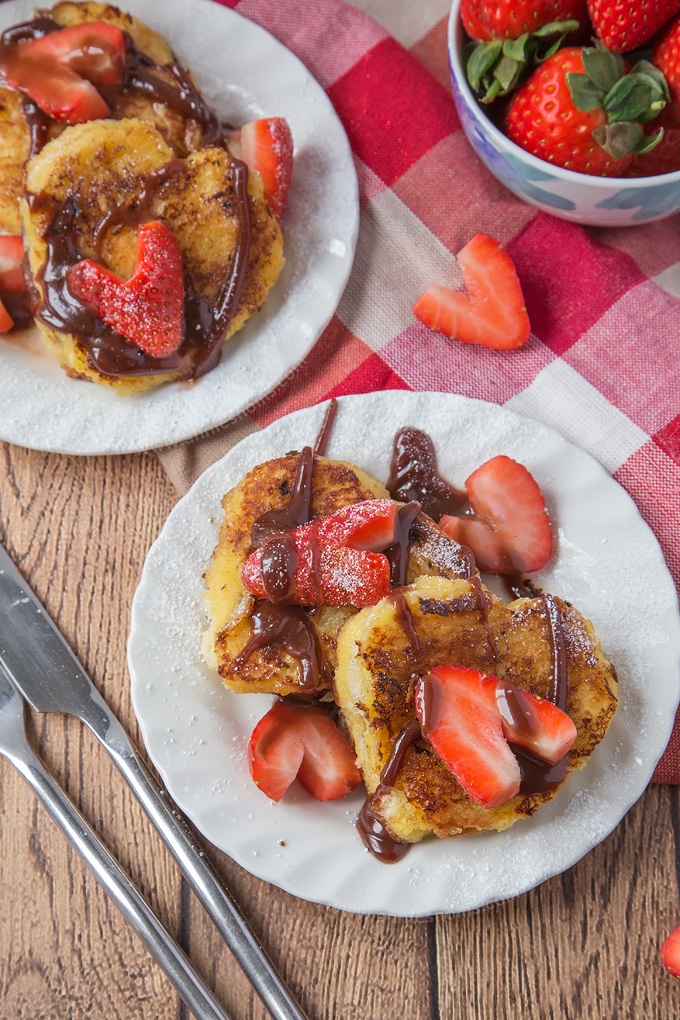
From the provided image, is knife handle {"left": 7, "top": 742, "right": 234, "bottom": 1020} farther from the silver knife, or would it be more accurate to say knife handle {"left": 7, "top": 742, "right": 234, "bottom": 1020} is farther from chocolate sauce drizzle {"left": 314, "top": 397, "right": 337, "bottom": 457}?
chocolate sauce drizzle {"left": 314, "top": 397, "right": 337, "bottom": 457}

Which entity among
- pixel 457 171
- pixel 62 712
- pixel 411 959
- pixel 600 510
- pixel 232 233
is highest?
pixel 457 171

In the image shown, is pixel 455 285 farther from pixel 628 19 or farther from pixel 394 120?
pixel 628 19

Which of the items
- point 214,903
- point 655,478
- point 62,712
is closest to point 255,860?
point 214,903

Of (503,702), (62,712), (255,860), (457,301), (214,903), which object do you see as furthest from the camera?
(457,301)

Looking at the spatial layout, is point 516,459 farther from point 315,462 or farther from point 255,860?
point 255,860

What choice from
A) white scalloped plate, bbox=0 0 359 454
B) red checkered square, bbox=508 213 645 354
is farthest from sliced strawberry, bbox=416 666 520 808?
red checkered square, bbox=508 213 645 354

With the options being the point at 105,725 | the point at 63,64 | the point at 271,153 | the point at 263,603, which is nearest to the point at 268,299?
the point at 271,153
